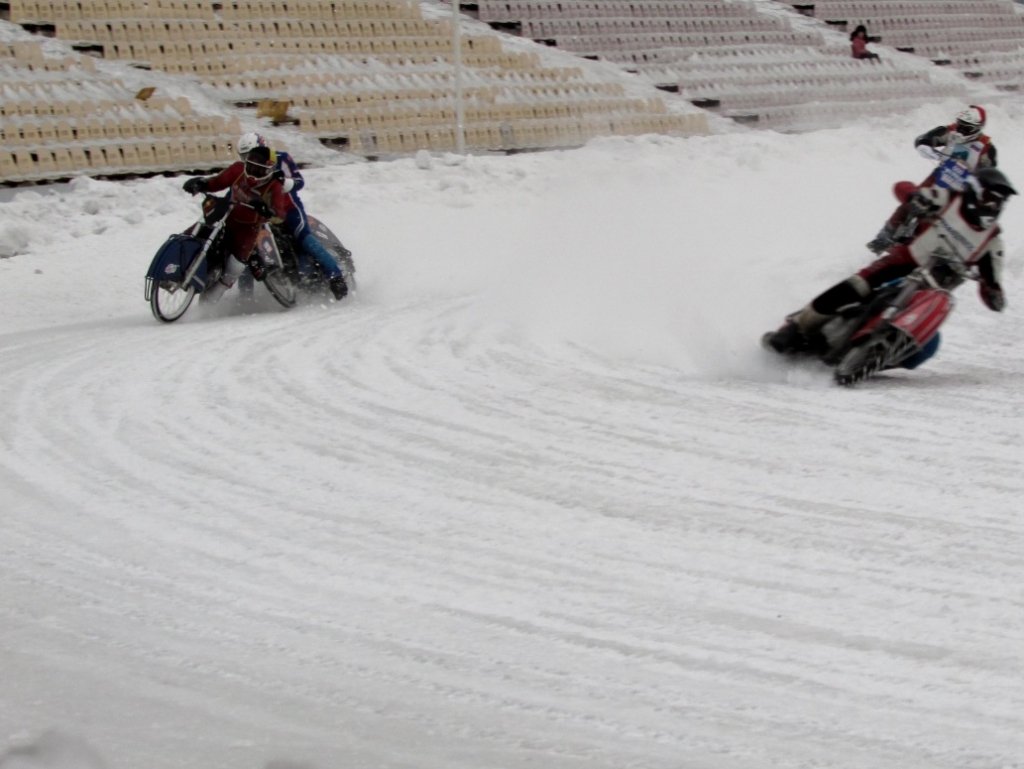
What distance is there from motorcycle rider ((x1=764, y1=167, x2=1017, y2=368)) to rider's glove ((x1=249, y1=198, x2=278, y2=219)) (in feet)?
16.9

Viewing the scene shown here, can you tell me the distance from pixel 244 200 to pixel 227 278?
2.33ft

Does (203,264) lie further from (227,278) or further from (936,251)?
(936,251)

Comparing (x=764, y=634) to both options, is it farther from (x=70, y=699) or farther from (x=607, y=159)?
(x=607, y=159)

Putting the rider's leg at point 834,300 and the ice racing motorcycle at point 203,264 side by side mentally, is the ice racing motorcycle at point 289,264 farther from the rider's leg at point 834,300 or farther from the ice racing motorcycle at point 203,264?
the rider's leg at point 834,300

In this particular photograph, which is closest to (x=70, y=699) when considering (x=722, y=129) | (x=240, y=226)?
(x=240, y=226)

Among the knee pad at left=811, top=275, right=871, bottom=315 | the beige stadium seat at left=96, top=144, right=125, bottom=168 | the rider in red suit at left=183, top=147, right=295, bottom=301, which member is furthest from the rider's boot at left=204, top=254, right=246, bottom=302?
the beige stadium seat at left=96, top=144, right=125, bottom=168

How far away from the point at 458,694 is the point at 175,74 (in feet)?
64.7

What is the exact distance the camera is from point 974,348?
31.8 ft

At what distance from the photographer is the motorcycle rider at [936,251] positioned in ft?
25.9

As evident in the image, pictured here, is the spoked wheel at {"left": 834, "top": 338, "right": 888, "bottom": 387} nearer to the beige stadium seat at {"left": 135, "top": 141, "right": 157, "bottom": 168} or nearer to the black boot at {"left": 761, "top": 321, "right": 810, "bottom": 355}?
the black boot at {"left": 761, "top": 321, "right": 810, "bottom": 355}

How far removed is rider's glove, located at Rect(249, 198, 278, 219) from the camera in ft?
38.1

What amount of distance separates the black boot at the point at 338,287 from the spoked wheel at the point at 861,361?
562 centimetres

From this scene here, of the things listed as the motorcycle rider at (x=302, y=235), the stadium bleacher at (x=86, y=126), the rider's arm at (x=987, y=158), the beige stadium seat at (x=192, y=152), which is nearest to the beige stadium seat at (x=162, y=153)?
the stadium bleacher at (x=86, y=126)

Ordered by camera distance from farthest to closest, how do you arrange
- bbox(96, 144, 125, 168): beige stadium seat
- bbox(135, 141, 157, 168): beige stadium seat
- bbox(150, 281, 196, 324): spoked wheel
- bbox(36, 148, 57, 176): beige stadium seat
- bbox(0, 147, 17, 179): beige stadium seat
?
bbox(135, 141, 157, 168): beige stadium seat → bbox(96, 144, 125, 168): beige stadium seat → bbox(36, 148, 57, 176): beige stadium seat → bbox(0, 147, 17, 179): beige stadium seat → bbox(150, 281, 196, 324): spoked wheel
